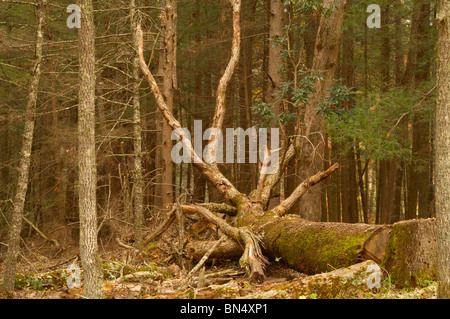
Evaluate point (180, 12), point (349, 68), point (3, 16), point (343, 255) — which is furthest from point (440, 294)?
point (180, 12)

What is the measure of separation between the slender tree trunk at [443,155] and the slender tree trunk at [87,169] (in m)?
4.29

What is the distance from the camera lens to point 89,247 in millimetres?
6000

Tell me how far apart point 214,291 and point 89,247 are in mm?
1789

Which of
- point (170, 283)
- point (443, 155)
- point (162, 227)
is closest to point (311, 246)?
point (170, 283)

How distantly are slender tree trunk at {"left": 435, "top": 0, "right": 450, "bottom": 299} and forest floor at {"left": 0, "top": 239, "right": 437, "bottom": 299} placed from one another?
0.45m

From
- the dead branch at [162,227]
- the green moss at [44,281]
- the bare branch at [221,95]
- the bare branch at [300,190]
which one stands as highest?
the bare branch at [221,95]

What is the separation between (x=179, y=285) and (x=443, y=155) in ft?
13.5

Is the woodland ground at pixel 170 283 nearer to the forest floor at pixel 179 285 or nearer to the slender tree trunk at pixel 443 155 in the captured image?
the forest floor at pixel 179 285

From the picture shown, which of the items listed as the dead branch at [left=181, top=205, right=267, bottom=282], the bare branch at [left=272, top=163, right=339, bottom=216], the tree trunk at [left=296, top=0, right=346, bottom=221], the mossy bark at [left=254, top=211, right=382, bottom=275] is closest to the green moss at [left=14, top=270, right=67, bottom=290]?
the dead branch at [left=181, top=205, right=267, bottom=282]

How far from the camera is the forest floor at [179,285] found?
545 centimetres

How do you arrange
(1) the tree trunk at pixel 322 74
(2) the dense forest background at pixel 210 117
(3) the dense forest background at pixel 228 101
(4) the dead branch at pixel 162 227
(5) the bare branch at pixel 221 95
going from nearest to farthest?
(2) the dense forest background at pixel 210 117 < (4) the dead branch at pixel 162 227 < (5) the bare branch at pixel 221 95 < (1) the tree trunk at pixel 322 74 < (3) the dense forest background at pixel 228 101

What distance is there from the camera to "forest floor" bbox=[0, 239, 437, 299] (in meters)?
5.45

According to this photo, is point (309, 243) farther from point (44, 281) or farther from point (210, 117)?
point (210, 117)

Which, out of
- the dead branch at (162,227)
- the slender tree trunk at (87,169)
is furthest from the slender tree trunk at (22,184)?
the dead branch at (162,227)
